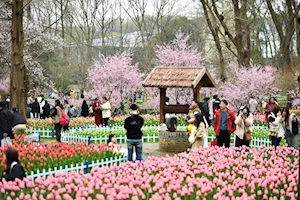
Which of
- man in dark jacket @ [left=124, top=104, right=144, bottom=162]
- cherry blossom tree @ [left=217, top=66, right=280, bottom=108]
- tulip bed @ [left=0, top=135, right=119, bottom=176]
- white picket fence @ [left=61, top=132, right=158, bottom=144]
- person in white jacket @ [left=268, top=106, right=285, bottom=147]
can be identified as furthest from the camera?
cherry blossom tree @ [left=217, top=66, right=280, bottom=108]

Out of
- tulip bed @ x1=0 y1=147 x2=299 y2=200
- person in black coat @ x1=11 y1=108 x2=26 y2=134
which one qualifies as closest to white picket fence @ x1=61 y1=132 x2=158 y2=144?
person in black coat @ x1=11 y1=108 x2=26 y2=134

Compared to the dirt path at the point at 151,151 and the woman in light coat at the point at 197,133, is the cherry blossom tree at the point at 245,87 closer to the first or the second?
the dirt path at the point at 151,151

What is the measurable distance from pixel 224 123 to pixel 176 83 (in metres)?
3.11

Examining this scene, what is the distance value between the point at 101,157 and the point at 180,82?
5181 mm

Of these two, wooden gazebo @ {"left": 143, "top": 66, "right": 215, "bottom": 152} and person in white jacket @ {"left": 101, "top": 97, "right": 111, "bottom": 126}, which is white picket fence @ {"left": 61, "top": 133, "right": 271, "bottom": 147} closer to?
wooden gazebo @ {"left": 143, "top": 66, "right": 215, "bottom": 152}

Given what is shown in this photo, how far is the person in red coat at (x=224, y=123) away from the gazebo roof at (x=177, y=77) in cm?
243

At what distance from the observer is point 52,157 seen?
33.8ft

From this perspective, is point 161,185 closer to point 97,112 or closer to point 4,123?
point 4,123

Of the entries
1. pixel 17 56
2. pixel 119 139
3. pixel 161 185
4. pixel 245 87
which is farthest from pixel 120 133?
pixel 161 185

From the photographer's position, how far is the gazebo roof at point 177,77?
50.3 ft

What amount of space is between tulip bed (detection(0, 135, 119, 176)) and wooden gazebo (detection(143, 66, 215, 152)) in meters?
3.63

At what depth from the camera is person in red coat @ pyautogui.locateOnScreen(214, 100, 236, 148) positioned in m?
12.7

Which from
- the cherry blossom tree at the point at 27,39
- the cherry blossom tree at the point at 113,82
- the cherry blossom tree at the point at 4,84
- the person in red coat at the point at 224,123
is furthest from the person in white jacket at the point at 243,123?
the cherry blossom tree at the point at 4,84

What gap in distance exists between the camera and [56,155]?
10539 mm
